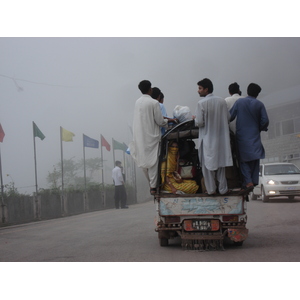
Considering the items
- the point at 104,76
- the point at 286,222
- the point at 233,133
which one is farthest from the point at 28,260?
the point at 104,76

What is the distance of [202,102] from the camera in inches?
258

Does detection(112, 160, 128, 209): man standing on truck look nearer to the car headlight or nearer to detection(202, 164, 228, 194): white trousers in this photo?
the car headlight

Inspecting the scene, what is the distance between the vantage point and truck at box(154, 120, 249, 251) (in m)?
6.52

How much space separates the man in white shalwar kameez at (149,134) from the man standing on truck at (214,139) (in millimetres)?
709

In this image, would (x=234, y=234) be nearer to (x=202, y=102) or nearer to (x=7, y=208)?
(x=202, y=102)

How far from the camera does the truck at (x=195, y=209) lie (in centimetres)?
652

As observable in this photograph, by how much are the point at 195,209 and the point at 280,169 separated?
12098 millimetres

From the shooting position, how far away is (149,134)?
275 inches

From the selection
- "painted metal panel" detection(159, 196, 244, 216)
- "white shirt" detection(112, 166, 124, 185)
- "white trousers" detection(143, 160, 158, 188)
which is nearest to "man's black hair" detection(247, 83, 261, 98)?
"painted metal panel" detection(159, 196, 244, 216)

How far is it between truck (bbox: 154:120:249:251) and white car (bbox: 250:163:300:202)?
10153 millimetres

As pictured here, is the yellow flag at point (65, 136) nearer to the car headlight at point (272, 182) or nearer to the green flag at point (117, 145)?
the green flag at point (117, 145)

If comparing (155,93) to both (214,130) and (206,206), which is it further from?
(206,206)

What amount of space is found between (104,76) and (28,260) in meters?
15.8

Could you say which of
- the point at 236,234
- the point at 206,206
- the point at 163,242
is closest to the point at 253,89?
the point at 206,206
